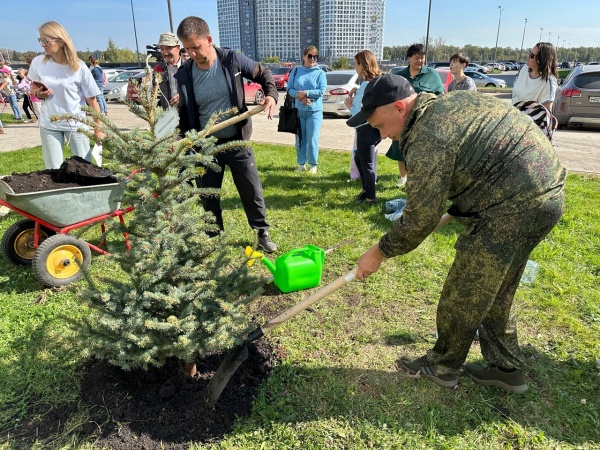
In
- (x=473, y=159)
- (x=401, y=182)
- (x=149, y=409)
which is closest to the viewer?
(x=473, y=159)

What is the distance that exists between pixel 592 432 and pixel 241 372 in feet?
6.41

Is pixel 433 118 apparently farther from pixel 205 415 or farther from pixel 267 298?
pixel 267 298

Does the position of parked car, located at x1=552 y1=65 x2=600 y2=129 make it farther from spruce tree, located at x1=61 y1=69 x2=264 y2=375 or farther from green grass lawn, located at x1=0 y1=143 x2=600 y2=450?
spruce tree, located at x1=61 y1=69 x2=264 y2=375

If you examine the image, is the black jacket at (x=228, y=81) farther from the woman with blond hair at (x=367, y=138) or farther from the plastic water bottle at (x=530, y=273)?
the plastic water bottle at (x=530, y=273)

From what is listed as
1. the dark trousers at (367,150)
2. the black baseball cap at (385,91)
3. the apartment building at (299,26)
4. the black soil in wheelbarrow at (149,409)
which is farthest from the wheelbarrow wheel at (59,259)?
the apartment building at (299,26)

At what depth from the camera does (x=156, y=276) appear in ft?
6.51

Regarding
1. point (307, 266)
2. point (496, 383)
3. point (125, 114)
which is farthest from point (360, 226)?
point (125, 114)

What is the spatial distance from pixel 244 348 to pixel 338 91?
455 inches

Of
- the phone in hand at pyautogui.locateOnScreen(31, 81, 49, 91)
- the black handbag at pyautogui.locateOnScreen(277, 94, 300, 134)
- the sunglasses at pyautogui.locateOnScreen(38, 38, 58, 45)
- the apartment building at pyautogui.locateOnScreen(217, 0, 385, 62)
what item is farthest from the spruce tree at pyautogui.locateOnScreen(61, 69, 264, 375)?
the apartment building at pyautogui.locateOnScreen(217, 0, 385, 62)

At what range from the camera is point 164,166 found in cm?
208

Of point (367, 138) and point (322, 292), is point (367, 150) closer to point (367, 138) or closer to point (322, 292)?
point (367, 138)

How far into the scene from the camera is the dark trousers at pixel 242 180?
3.69 m

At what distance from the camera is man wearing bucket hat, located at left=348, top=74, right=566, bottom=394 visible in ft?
5.61

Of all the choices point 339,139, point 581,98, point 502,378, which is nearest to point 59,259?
point 502,378
